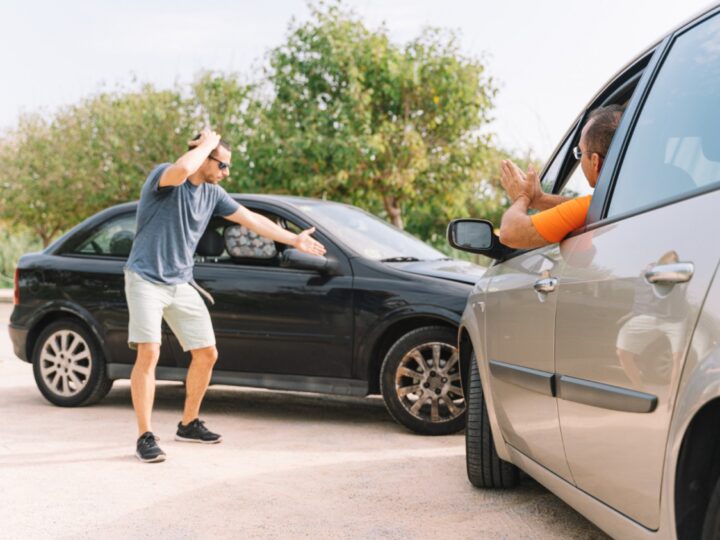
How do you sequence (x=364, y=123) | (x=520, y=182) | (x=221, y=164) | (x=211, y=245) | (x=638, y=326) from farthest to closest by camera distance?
(x=364, y=123) < (x=211, y=245) < (x=221, y=164) < (x=520, y=182) < (x=638, y=326)

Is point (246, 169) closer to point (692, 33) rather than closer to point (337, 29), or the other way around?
point (337, 29)

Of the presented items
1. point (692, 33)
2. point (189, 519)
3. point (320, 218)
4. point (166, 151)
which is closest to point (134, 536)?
point (189, 519)

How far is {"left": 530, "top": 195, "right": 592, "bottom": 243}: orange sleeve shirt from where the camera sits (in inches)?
135

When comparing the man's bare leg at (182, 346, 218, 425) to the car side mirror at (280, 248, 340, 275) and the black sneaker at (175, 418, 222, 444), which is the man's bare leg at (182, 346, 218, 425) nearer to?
the black sneaker at (175, 418, 222, 444)

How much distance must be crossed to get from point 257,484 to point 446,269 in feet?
8.55

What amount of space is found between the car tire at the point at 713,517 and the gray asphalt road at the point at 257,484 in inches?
81.0

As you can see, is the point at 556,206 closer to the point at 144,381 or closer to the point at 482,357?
the point at 482,357

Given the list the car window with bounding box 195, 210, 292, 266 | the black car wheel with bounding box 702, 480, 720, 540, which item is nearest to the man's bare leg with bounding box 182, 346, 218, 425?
the car window with bounding box 195, 210, 292, 266

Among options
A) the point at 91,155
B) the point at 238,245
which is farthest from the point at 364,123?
the point at 238,245

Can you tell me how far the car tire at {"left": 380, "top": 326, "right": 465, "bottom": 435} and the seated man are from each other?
2953 millimetres

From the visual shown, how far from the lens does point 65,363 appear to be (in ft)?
25.7

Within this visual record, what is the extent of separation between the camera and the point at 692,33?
295cm

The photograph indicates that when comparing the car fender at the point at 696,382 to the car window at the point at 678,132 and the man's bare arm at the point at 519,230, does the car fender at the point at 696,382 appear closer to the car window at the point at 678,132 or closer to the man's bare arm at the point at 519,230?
the car window at the point at 678,132

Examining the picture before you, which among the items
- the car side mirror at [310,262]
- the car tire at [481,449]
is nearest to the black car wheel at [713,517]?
the car tire at [481,449]
